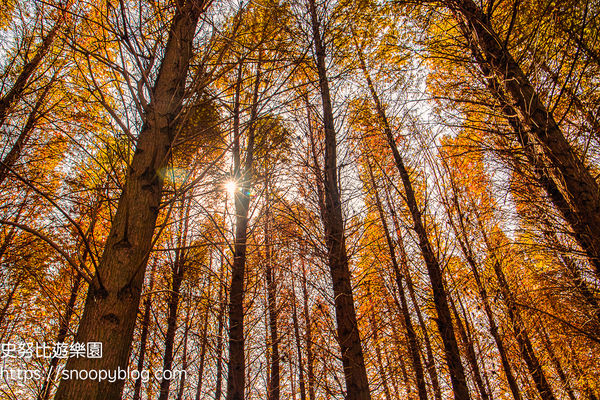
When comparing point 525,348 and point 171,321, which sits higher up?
point 171,321

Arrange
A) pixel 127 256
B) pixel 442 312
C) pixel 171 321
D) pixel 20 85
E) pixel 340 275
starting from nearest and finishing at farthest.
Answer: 1. pixel 127 256
2. pixel 340 275
3. pixel 442 312
4. pixel 20 85
5. pixel 171 321

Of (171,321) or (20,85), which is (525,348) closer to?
(171,321)

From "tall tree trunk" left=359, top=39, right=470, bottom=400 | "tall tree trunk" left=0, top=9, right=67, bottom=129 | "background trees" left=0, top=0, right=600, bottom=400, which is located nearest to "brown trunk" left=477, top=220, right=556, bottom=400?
"background trees" left=0, top=0, right=600, bottom=400

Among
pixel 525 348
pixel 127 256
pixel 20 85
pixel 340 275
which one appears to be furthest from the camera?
pixel 525 348

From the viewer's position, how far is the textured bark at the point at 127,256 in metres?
0.95

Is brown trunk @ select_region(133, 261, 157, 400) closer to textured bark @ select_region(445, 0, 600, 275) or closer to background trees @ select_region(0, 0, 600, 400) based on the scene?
background trees @ select_region(0, 0, 600, 400)

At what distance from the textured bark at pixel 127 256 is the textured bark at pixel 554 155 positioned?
2.42 metres

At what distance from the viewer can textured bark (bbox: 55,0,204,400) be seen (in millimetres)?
946

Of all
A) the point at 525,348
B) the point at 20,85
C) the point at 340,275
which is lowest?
the point at 525,348

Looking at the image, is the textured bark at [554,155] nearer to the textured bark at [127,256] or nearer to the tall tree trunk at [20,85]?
the textured bark at [127,256]

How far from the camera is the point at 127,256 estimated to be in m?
1.12

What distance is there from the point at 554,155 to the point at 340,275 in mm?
2097

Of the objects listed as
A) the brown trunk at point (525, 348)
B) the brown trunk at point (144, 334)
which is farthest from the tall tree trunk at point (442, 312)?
the brown trunk at point (144, 334)

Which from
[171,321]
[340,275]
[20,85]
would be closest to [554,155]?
[340,275]
